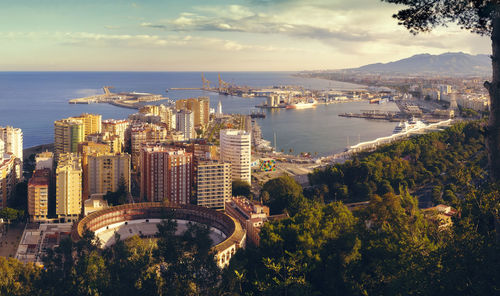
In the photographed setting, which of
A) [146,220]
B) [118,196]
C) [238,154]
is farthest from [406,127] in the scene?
[146,220]

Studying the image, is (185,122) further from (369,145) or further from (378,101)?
(378,101)

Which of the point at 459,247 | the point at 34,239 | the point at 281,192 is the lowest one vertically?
the point at 34,239

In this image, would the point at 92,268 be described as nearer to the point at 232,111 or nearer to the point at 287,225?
the point at 287,225

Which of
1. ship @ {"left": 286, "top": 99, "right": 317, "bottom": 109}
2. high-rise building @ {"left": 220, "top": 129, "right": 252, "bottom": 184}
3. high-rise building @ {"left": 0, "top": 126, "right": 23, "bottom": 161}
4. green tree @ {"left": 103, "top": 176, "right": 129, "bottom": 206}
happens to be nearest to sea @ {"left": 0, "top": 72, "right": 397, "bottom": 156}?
ship @ {"left": 286, "top": 99, "right": 317, "bottom": 109}

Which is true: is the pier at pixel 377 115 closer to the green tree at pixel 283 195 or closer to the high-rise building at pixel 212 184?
the green tree at pixel 283 195

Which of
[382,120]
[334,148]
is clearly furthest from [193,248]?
[382,120]
